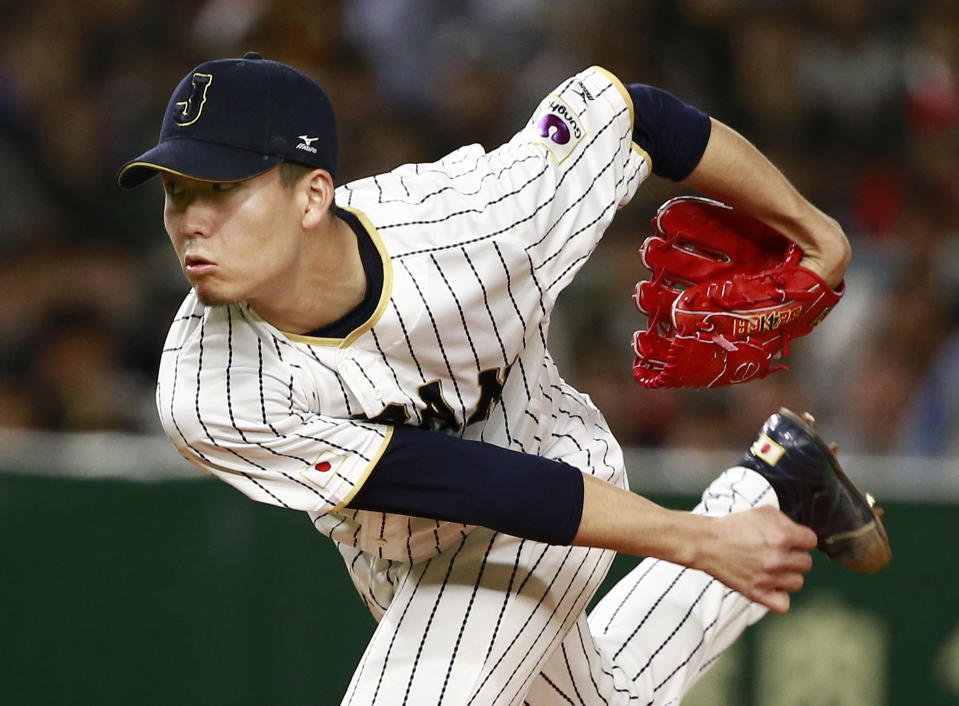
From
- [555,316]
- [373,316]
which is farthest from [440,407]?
[555,316]

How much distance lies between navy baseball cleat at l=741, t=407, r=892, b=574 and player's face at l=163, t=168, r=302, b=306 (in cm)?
107

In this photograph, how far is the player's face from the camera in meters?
1.75

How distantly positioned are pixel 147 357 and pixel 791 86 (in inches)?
94.1

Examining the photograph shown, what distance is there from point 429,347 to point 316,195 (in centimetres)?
27

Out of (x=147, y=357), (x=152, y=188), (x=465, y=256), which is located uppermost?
(x=465, y=256)

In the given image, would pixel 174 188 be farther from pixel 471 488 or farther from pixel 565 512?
pixel 565 512

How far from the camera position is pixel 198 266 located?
5.74 feet

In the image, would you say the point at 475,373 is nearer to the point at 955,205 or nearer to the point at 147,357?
the point at 147,357

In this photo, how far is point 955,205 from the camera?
15.4ft

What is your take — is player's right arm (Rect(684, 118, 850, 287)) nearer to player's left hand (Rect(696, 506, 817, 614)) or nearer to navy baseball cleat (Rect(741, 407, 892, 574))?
navy baseball cleat (Rect(741, 407, 892, 574))

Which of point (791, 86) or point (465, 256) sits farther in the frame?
point (791, 86)

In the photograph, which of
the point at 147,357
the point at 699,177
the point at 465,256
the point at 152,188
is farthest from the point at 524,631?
the point at 152,188

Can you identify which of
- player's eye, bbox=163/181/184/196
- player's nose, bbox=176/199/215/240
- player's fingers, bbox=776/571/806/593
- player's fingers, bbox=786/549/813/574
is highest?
player's eye, bbox=163/181/184/196

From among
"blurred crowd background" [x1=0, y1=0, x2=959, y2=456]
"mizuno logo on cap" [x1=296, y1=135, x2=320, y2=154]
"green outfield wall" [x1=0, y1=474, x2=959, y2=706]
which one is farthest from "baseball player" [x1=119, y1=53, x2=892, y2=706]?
"blurred crowd background" [x1=0, y1=0, x2=959, y2=456]
